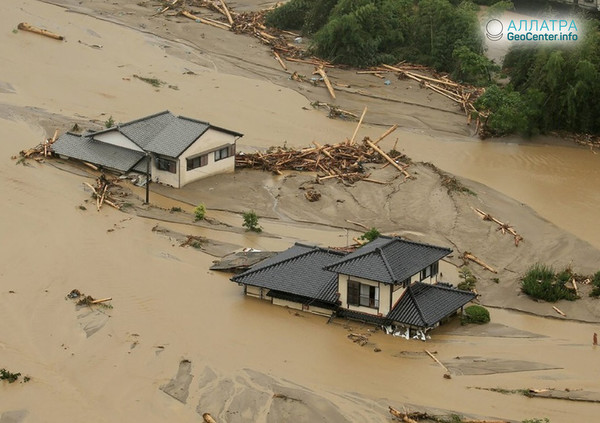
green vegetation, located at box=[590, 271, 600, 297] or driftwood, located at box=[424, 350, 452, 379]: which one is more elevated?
green vegetation, located at box=[590, 271, 600, 297]

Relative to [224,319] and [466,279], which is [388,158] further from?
[224,319]

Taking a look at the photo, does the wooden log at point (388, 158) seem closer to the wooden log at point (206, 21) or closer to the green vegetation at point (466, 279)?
the green vegetation at point (466, 279)

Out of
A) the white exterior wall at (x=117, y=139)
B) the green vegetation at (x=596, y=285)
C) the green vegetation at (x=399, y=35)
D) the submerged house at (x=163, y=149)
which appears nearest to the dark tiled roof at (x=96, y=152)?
the submerged house at (x=163, y=149)

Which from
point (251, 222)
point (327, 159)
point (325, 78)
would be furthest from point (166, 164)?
point (325, 78)

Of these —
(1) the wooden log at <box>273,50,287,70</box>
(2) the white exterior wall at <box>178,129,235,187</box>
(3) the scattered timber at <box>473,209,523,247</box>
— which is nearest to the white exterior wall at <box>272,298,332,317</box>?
(3) the scattered timber at <box>473,209,523,247</box>

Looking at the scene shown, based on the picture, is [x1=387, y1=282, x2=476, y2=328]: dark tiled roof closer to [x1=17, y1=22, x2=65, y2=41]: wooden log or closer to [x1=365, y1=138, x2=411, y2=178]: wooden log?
[x1=365, y1=138, x2=411, y2=178]: wooden log

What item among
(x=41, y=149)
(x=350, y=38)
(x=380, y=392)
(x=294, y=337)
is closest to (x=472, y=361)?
(x=380, y=392)
